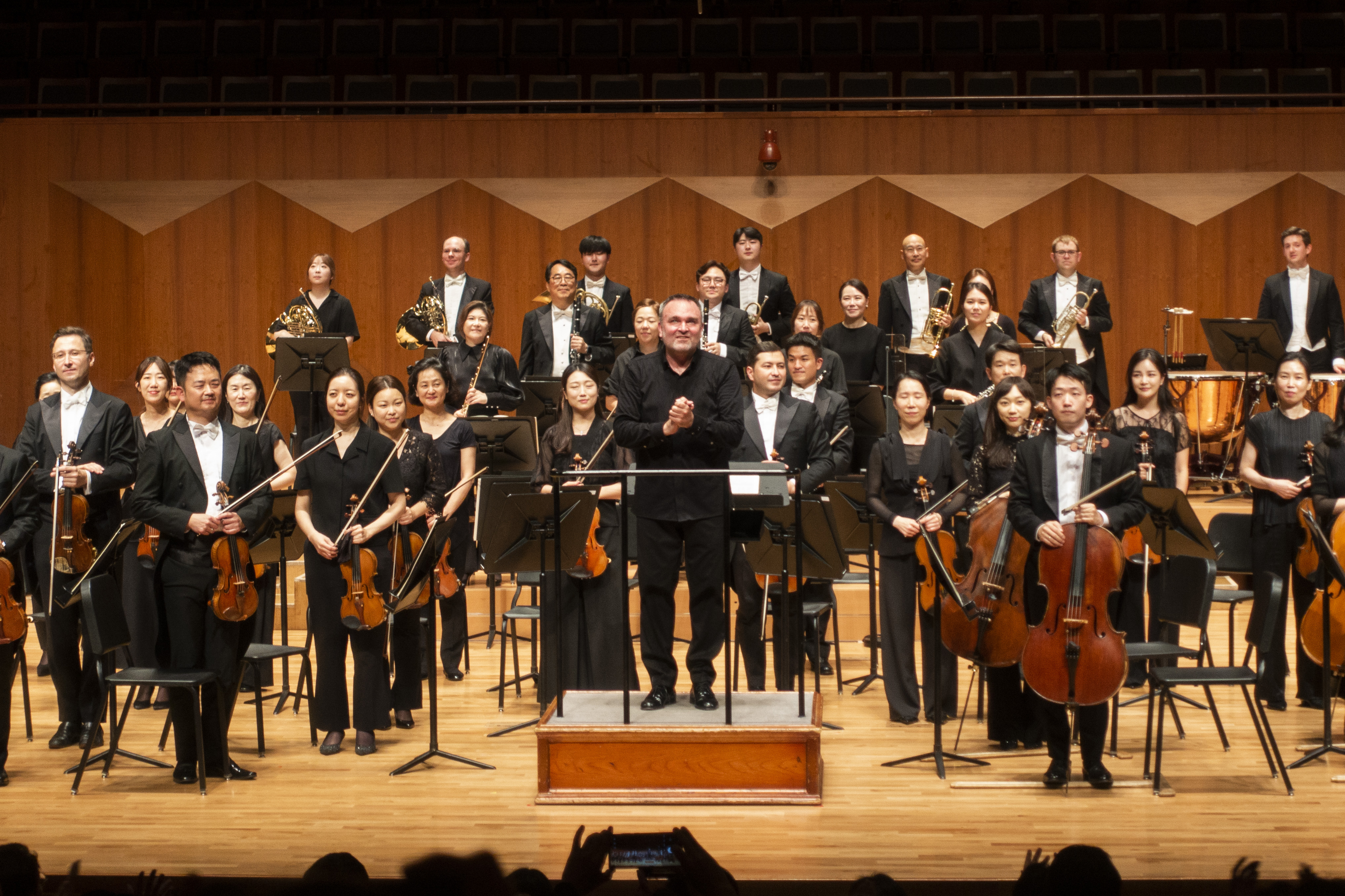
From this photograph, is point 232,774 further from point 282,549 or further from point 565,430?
point 565,430

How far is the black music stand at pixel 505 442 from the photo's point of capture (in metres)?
5.55

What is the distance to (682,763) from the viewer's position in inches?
152

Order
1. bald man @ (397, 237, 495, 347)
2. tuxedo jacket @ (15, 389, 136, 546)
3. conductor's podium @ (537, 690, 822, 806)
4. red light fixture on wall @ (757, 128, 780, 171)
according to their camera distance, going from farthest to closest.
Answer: red light fixture on wall @ (757, 128, 780, 171) → bald man @ (397, 237, 495, 347) → tuxedo jacket @ (15, 389, 136, 546) → conductor's podium @ (537, 690, 822, 806)

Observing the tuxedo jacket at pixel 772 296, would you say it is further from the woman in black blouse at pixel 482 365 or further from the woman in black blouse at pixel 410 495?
the woman in black blouse at pixel 410 495

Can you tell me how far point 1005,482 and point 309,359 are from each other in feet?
10.8

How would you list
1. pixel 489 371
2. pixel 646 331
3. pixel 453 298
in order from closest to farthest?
1. pixel 646 331
2. pixel 489 371
3. pixel 453 298

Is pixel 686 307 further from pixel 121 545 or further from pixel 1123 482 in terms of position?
pixel 121 545

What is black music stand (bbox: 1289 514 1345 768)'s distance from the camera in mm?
4043

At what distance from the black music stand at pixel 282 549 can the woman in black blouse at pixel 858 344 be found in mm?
3038

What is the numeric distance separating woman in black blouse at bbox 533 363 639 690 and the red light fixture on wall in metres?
3.91

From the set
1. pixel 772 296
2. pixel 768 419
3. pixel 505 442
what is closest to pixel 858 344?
pixel 772 296

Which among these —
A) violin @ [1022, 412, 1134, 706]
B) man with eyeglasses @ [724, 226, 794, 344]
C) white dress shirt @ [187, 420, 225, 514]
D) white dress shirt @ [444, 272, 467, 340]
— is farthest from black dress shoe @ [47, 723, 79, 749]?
man with eyeglasses @ [724, 226, 794, 344]

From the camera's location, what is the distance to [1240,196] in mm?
8672

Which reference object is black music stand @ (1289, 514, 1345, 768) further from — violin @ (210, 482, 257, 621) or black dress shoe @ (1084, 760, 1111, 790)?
violin @ (210, 482, 257, 621)
